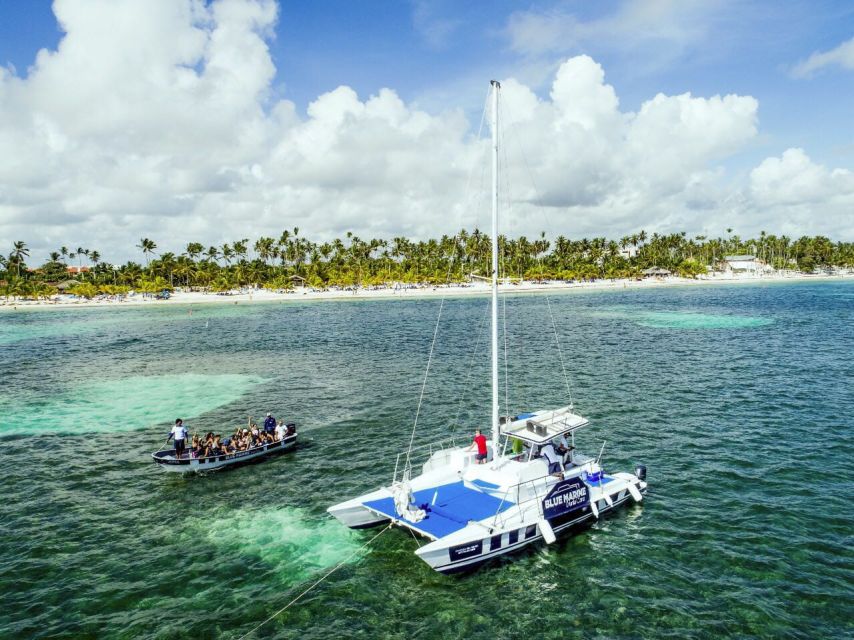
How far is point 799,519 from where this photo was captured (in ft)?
69.6

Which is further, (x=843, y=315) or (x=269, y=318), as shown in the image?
(x=269, y=318)

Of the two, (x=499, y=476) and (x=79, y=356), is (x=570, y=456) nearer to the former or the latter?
(x=499, y=476)

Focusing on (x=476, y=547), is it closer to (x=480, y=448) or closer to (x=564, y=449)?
(x=480, y=448)

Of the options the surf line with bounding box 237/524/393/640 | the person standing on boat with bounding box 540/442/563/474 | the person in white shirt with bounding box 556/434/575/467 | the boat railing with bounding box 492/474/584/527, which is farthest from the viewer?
the person in white shirt with bounding box 556/434/575/467

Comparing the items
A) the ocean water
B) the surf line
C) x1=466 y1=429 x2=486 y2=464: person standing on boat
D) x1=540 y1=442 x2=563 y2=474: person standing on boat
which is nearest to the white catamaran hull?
the ocean water

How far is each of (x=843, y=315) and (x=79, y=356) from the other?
12096 centimetres

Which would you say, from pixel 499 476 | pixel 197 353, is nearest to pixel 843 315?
pixel 499 476

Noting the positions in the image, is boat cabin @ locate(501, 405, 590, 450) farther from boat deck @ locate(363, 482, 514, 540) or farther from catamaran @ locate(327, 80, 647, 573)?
boat deck @ locate(363, 482, 514, 540)

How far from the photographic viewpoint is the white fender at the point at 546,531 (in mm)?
19000

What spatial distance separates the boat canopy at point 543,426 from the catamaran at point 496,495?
0.04 meters

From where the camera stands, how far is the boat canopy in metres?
21.6

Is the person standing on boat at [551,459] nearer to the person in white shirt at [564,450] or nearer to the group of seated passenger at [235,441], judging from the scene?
the person in white shirt at [564,450]

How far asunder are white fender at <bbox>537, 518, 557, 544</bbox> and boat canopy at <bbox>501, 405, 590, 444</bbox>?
3.21 meters

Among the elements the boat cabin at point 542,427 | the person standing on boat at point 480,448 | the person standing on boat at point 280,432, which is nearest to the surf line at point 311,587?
the person standing on boat at point 480,448
